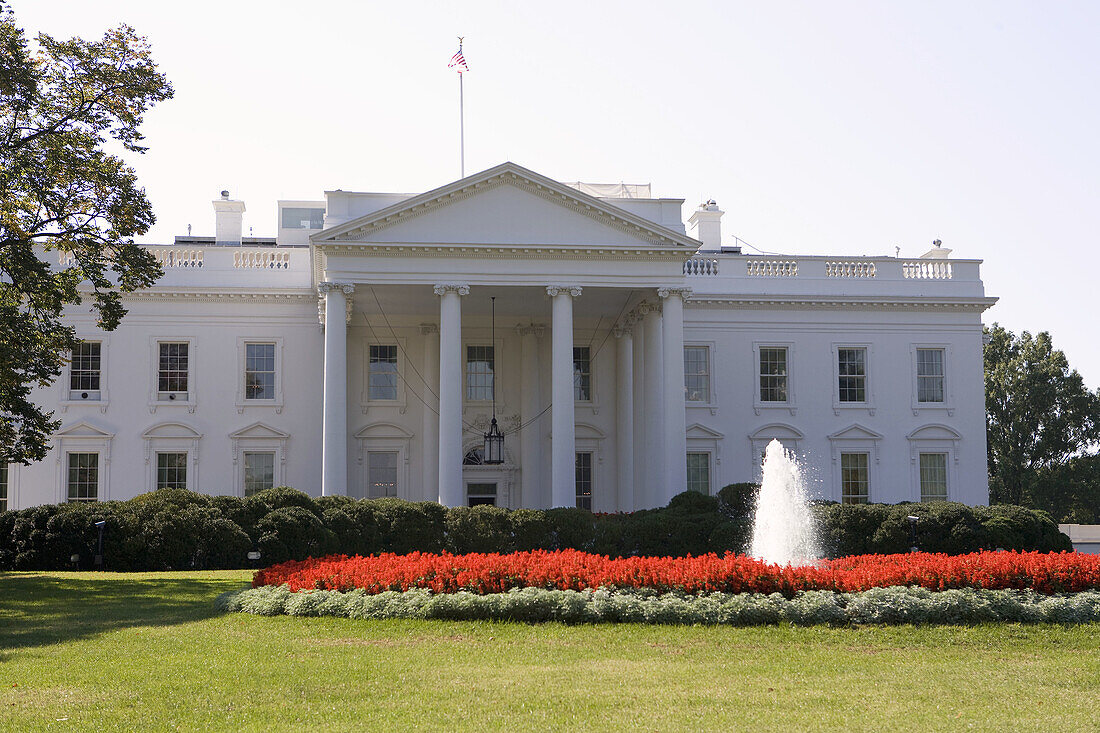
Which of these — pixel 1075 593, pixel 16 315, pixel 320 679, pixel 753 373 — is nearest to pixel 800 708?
pixel 320 679

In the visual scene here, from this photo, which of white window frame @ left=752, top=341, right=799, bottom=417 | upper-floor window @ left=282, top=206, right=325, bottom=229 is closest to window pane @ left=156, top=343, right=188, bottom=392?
upper-floor window @ left=282, top=206, right=325, bottom=229

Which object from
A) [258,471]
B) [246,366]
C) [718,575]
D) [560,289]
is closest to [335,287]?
[560,289]

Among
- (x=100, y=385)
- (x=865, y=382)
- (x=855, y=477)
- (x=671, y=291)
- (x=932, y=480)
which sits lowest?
(x=932, y=480)

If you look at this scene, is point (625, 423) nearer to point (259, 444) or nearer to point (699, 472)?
point (699, 472)

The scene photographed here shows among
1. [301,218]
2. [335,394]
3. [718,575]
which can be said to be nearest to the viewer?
[718,575]

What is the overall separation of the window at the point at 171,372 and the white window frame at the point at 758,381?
19.1 meters

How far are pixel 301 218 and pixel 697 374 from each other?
65.4ft

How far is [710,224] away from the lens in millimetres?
44656

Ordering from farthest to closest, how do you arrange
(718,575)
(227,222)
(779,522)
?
(227,222) < (779,522) < (718,575)

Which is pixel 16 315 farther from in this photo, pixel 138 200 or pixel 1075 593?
pixel 1075 593

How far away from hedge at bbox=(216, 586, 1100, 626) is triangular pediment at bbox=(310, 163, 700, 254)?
16.1 m

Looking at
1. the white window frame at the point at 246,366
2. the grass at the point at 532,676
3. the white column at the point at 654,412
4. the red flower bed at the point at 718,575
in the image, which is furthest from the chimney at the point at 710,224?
the grass at the point at 532,676

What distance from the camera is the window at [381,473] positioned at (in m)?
35.0

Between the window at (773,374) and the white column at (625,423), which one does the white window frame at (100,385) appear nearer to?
the white column at (625,423)
